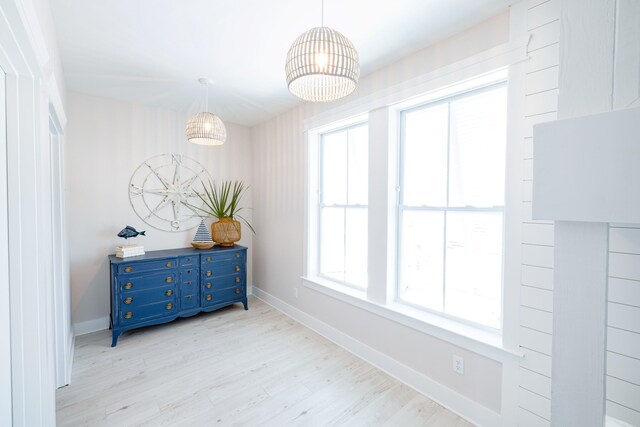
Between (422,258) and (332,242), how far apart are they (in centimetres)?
112

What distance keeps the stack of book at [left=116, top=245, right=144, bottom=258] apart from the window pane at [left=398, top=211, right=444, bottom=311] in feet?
9.15

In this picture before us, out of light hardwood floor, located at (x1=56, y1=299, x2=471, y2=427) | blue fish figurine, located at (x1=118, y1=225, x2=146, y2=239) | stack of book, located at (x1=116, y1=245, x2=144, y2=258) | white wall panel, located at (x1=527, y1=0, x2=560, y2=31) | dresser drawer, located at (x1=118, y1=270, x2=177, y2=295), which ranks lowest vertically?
light hardwood floor, located at (x1=56, y1=299, x2=471, y2=427)

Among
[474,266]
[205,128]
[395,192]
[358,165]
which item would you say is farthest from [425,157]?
[205,128]

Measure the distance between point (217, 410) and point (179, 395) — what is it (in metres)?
0.36

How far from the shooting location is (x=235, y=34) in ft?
6.66

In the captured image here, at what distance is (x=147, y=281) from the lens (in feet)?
9.77

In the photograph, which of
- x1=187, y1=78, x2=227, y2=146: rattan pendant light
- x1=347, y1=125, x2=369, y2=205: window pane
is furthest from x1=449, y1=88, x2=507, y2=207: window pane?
x1=187, y1=78, x2=227, y2=146: rattan pendant light

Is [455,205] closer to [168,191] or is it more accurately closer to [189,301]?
[189,301]

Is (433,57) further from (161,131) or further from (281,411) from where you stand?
(161,131)

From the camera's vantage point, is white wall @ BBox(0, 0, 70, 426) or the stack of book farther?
the stack of book

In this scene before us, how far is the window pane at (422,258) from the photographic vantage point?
222cm

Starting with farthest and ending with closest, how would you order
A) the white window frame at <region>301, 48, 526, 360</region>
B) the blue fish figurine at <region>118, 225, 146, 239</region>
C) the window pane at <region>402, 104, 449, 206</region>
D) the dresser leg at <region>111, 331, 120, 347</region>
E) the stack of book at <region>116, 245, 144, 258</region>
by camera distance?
the blue fish figurine at <region>118, 225, 146, 239</region>, the stack of book at <region>116, 245, 144, 258</region>, the dresser leg at <region>111, 331, 120, 347</region>, the window pane at <region>402, 104, 449, 206</region>, the white window frame at <region>301, 48, 526, 360</region>

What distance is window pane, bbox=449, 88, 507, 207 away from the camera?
1.87 meters

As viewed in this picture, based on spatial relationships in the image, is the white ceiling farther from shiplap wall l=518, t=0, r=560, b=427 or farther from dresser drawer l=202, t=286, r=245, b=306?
dresser drawer l=202, t=286, r=245, b=306
